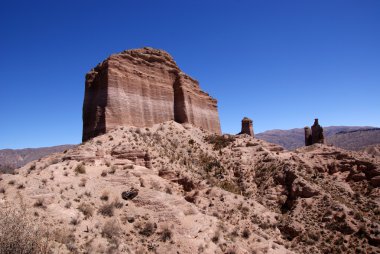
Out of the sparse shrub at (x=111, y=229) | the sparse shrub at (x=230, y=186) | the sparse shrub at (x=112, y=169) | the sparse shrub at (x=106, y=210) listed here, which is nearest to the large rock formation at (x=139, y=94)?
the sparse shrub at (x=112, y=169)

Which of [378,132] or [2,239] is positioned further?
[378,132]

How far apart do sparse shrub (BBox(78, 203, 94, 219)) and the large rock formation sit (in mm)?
17287

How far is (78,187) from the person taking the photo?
1964cm

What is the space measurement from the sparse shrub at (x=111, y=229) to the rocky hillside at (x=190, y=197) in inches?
2.0

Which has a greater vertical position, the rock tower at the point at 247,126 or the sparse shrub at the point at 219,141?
the rock tower at the point at 247,126

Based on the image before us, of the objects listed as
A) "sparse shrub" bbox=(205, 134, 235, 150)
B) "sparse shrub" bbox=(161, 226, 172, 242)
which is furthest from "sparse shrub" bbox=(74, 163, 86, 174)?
"sparse shrub" bbox=(205, 134, 235, 150)

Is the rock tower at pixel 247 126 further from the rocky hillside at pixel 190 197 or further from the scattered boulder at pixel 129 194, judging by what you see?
the scattered boulder at pixel 129 194

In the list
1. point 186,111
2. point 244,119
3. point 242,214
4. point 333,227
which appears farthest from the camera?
point 244,119

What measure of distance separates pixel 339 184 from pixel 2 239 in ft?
125

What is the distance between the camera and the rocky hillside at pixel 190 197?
16141 mm

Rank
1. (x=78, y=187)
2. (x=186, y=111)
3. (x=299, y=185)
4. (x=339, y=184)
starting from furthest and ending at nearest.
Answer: (x=186, y=111)
(x=339, y=184)
(x=299, y=185)
(x=78, y=187)

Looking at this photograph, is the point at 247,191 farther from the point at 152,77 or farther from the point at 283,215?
the point at 152,77

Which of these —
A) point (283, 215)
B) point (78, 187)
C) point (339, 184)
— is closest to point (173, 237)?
point (78, 187)

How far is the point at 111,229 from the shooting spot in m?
16.1
